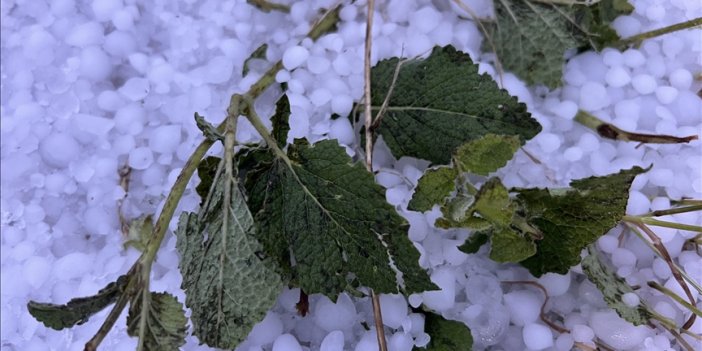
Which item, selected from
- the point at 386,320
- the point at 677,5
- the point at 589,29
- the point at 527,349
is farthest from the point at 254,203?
the point at 677,5

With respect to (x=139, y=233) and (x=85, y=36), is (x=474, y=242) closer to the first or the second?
(x=139, y=233)

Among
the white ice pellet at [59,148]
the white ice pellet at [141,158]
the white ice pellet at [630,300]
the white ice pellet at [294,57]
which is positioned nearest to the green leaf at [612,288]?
the white ice pellet at [630,300]

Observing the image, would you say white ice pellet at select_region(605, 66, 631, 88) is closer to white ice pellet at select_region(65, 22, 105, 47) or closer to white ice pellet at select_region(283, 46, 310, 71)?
white ice pellet at select_region(283, 46, 310, 71)

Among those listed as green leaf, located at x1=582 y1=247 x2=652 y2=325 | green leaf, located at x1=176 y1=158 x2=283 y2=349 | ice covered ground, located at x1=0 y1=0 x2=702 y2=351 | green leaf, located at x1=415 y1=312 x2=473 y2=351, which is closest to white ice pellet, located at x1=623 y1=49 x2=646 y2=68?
ice covered ground, located at x1=0 y1=0 x2=702 y2=351

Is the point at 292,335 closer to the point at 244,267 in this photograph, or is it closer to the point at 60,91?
the point at 244,267

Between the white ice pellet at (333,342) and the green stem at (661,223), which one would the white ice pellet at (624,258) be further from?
the white ice pellet at (333,342)

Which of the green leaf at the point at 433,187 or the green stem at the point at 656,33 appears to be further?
the green stem at the point at 656,33

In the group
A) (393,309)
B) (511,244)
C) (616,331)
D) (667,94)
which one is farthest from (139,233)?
(667,94)
